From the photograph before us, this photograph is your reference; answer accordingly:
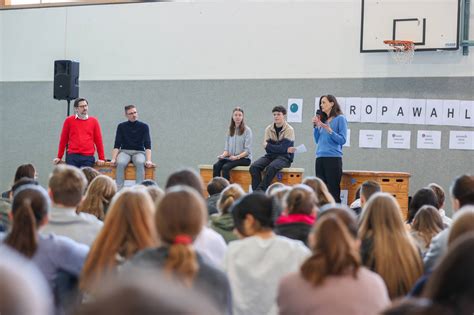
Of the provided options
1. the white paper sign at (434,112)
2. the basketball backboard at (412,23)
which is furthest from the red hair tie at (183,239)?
the white paper sign at (434,112)

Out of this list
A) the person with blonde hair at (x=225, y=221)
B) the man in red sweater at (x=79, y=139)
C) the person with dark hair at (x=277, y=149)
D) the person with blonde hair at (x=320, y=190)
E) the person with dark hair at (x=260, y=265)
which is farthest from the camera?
the man in red sweater at (x=79, y=139)

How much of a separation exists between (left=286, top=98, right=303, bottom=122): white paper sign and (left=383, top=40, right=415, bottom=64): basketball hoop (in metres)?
1.68

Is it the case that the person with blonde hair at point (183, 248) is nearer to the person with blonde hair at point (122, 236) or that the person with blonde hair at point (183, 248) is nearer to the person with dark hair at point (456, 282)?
the person with blonde hair at point (122, 236)

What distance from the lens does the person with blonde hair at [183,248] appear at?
2.56 meters

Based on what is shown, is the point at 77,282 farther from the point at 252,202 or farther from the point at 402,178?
the point at 402,178

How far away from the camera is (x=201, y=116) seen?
1226cm

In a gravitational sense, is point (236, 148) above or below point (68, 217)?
above

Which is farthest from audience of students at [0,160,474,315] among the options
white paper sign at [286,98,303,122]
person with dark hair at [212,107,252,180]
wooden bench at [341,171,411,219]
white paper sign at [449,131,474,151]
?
white paper sign at [286,98,303,122]

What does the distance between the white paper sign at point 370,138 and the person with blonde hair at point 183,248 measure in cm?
854

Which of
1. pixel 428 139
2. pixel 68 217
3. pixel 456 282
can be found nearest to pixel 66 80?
pixel 428 139

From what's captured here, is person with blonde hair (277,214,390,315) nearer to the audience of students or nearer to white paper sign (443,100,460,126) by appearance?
the audience of students

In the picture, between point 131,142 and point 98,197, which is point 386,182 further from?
point 98,197

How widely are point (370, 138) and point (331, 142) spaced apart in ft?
6.63

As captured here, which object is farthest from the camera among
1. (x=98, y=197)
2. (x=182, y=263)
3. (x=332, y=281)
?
(x=98, y=197)
